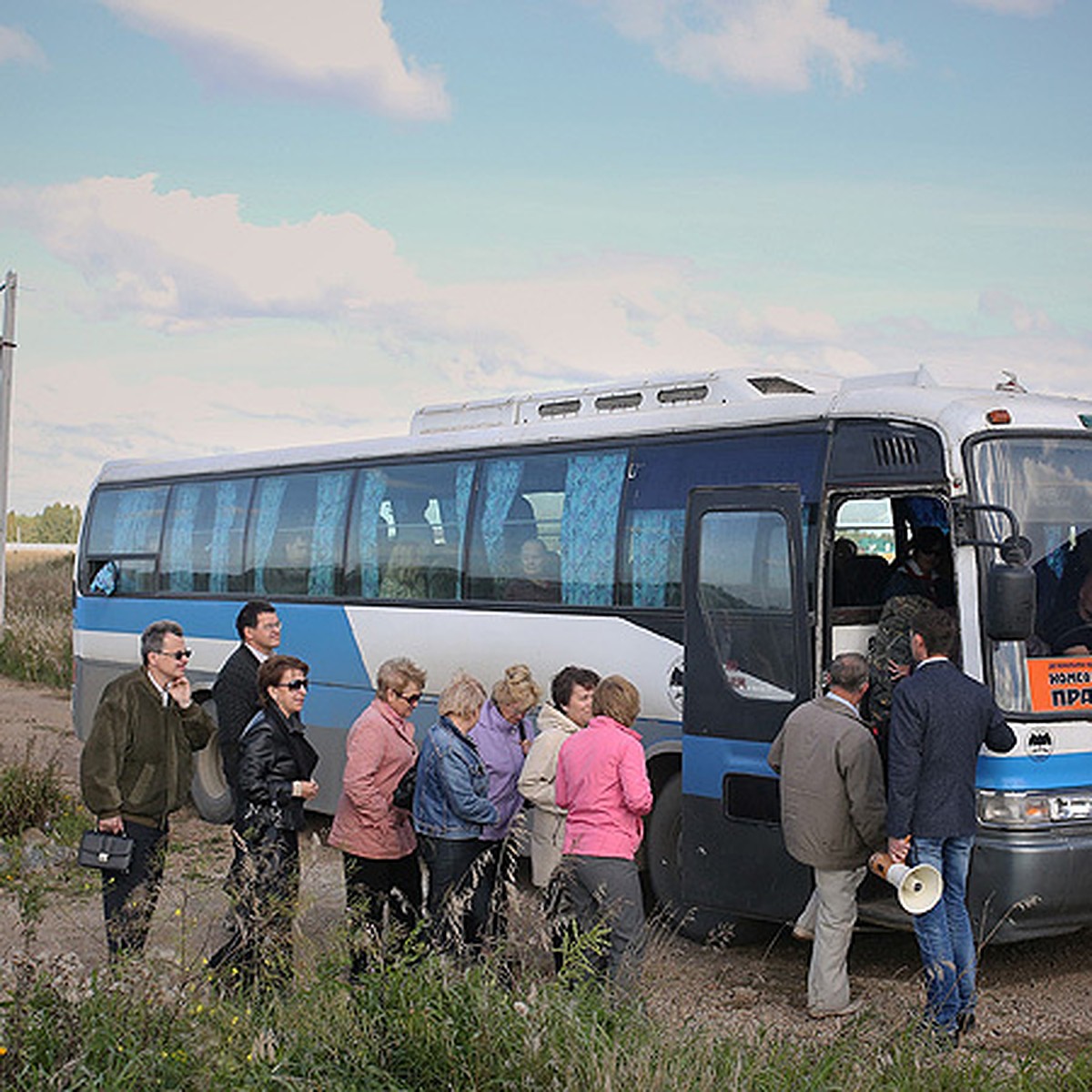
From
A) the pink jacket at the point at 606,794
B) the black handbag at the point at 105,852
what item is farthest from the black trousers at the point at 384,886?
the black handbag at the point at 105,852

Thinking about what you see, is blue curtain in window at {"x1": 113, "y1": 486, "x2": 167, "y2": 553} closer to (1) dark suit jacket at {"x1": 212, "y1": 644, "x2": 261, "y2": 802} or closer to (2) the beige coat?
(1) dark suit jacket at {"x1": 212, "y1": 644, "x2": 261, "y2": 802}

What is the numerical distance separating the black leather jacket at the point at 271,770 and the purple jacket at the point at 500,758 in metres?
0.94

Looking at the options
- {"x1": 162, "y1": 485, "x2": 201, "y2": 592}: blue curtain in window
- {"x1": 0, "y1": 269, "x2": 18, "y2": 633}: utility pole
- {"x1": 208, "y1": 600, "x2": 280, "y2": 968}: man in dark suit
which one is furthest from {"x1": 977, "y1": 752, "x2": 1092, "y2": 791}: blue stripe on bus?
{"x1": 0, "y1": 269, "x2": 18, "y2": 633}: utility pole

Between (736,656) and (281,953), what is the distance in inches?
149

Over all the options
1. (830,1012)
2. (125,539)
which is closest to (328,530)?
(125,539)

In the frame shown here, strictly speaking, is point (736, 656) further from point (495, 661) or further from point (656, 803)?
point (495, 661)

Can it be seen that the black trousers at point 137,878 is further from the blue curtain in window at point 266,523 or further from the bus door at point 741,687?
the blue curtain in window at point 266,523

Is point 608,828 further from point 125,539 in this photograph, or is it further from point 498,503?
point 125,539

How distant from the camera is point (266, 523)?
1457 centimetres

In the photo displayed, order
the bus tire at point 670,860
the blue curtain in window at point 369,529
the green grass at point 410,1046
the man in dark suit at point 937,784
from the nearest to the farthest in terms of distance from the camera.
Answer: the green grass at point 410,1046
the man in dark suit at point 937,784
the bus tire at point 670,860
the blue curtain in window at point 369,529

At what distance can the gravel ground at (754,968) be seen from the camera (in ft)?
23.4

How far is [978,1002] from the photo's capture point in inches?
334

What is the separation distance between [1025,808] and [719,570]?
A: 2343 mm

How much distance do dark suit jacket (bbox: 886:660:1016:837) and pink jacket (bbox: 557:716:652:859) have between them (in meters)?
1.16
